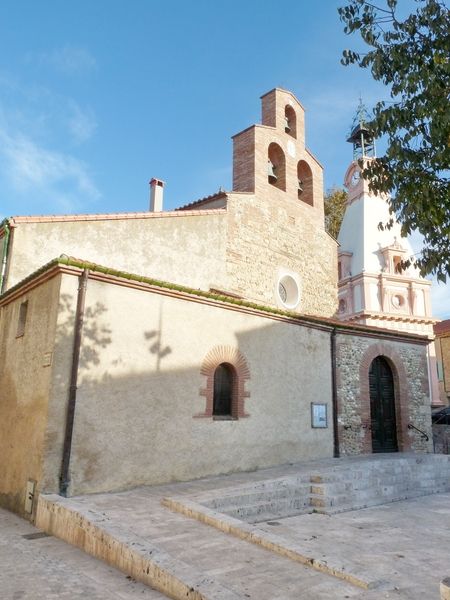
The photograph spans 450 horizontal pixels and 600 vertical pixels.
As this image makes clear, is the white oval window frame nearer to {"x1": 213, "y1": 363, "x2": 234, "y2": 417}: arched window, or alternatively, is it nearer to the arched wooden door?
the arched wooden door

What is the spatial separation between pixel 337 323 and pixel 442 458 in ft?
14.0

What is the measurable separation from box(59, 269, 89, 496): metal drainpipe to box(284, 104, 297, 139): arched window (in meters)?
12.3

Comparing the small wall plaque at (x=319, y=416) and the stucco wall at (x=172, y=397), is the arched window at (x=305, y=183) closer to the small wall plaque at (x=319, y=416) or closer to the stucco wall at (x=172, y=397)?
the stucco wall at (x=172, y=397)

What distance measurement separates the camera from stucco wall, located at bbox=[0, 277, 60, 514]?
760cm

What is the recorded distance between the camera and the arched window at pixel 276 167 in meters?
16.7

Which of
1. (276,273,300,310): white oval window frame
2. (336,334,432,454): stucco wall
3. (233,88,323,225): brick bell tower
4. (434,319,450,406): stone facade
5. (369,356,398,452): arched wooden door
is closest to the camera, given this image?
(336,334,432,454): stucco wall

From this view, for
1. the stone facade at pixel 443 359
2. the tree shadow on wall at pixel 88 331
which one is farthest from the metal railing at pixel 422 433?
the stone facade at pixel 443 359

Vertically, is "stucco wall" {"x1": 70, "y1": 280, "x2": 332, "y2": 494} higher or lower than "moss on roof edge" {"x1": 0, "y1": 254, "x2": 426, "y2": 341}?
lower

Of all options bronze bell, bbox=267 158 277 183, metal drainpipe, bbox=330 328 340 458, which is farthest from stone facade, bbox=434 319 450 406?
metal drainpipe, bbox=330 328 340 458

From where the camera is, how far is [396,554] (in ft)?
17.2

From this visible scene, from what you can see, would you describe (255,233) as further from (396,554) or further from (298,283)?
(396,554)

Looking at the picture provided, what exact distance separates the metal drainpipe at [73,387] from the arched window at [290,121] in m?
12.3

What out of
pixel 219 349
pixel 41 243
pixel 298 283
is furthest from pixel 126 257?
pixel 298 283

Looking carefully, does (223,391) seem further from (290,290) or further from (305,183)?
(305,183)
